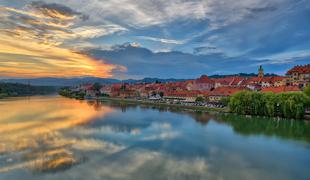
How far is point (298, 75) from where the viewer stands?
48.2 meters

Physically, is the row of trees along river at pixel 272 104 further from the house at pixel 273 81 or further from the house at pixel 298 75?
the house at pixel 273 81

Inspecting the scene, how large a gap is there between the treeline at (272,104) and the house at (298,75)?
66.6ft

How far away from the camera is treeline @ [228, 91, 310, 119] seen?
84.7 feet

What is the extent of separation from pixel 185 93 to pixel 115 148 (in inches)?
1571

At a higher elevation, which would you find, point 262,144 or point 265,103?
point 265,103

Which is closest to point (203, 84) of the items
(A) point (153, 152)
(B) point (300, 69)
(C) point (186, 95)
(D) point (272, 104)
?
(C) point (186, 95)

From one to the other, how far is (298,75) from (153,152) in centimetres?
4304

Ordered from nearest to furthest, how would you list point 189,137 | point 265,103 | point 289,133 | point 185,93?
1. point 189,137
2. point 289,133
3. point 265,103
4. point 185,93

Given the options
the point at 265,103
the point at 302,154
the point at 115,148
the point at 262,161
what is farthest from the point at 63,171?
the point at 265,103

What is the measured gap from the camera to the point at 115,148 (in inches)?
566

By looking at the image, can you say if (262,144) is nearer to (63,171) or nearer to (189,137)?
(189,137)

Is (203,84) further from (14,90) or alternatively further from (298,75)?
(14,90)

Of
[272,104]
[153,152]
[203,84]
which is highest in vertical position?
[203,84]

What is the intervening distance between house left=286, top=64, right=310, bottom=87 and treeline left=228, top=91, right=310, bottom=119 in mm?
20304
